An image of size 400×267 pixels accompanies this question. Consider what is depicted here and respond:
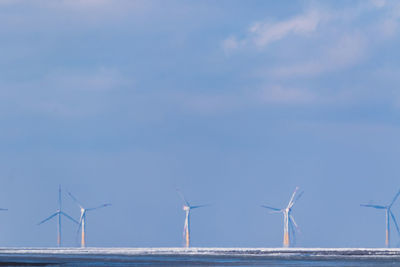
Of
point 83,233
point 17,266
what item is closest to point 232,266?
point 17,266

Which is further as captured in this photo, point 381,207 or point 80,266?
point 381,207

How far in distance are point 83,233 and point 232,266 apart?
283 feet

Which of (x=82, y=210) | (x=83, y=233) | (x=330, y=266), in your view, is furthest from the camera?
(x=83, y=233)

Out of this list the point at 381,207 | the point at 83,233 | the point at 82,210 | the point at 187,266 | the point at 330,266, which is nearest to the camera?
the point at 187,266

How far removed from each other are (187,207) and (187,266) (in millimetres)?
70380

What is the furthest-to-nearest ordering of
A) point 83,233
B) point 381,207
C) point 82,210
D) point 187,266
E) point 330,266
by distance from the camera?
point 83,233, point 82,210, point 381,207, point 330,266, point 187,266

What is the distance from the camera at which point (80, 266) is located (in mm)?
95438

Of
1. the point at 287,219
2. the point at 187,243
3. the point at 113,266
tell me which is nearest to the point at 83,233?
the point at 187,243

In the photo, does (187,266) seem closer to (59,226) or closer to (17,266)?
(17,266)

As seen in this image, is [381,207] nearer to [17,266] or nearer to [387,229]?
[387,229]

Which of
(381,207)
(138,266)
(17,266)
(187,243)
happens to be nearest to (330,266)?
(138,266)

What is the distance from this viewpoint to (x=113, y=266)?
10069cm

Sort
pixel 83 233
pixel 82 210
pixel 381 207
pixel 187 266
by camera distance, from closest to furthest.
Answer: pixel 187 266
pixel 381 207
pixel 82 210
pixel 83 233

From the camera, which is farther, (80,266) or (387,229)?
(387,229)
